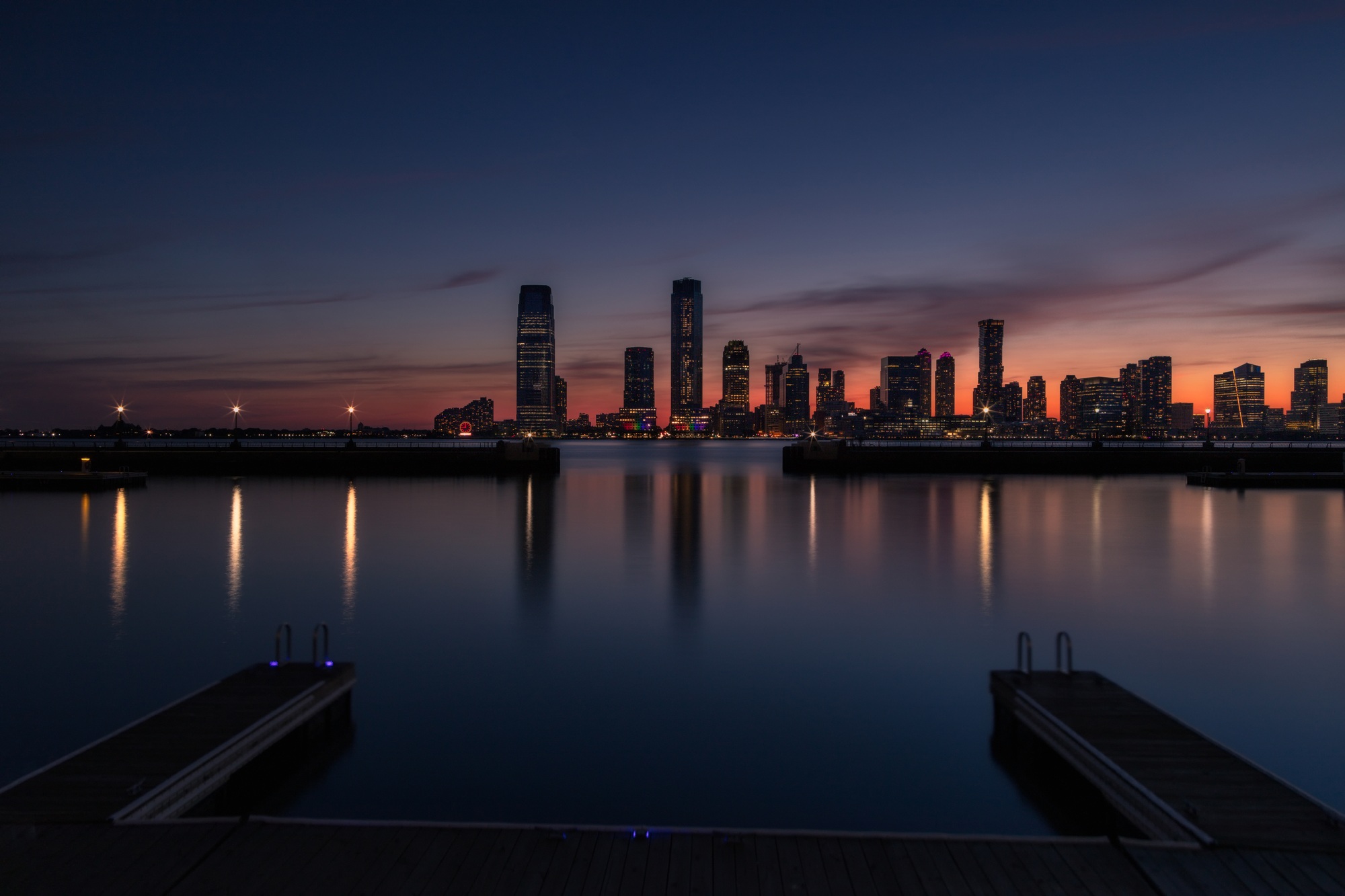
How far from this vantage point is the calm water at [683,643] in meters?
9.65

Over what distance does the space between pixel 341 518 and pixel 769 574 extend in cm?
2319

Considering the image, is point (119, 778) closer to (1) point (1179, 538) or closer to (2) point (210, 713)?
(2) point (210, 713)

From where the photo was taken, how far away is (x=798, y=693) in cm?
1290

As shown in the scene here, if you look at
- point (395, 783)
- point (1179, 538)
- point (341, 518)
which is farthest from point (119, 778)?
point (1179, 538)

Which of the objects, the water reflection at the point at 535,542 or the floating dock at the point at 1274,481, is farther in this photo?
the floating dock at the point at 1274,481

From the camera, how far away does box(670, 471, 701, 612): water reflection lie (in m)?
20.8

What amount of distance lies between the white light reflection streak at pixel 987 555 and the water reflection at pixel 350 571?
15.7 meters

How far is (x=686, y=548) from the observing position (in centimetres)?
2950

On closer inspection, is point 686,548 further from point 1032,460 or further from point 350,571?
point 1032,460

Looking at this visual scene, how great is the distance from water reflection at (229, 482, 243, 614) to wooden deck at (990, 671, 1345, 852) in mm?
17931

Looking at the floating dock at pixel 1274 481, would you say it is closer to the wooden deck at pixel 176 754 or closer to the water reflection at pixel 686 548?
the water reflection at pixel 686 548

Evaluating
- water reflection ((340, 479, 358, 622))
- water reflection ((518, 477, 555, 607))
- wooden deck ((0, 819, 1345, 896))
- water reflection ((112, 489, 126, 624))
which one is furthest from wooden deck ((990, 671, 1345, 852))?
water reflection ((112, 489, 126, 624))

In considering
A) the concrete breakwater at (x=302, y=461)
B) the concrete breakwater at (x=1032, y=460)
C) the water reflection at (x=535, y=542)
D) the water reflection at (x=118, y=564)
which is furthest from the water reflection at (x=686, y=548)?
the concrete breakwater at (x=1032, y=460)

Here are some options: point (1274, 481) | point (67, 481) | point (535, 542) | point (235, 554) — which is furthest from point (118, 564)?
point (1274, 481)
